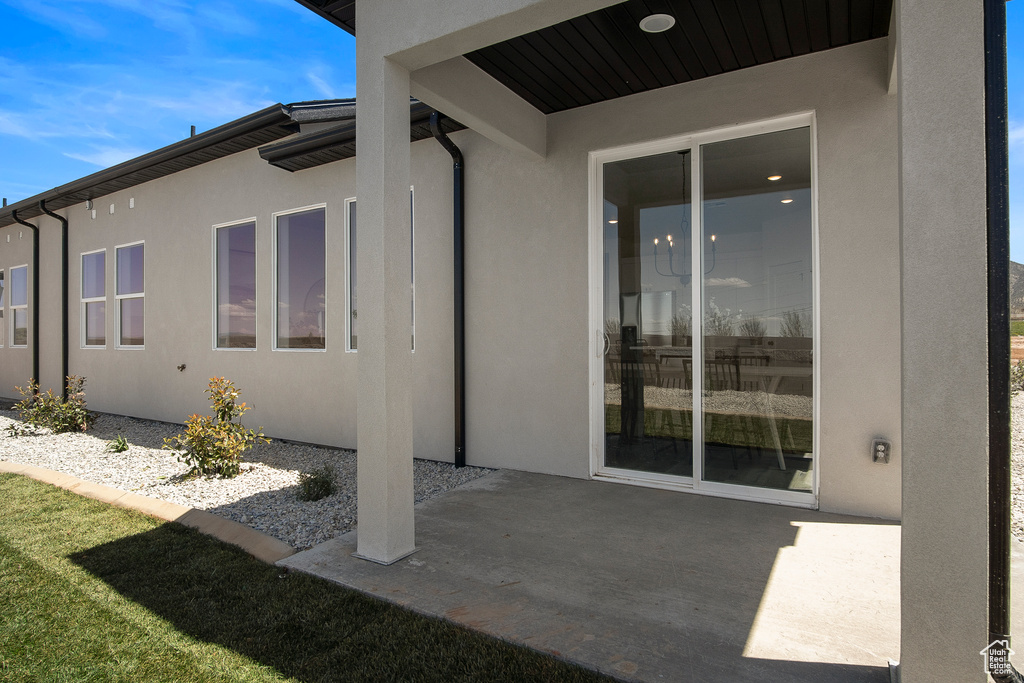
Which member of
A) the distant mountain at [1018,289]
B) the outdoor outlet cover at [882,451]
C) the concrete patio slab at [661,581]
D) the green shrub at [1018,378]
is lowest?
the concrete patio slab at [661,581]

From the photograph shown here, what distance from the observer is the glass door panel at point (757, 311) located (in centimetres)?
396

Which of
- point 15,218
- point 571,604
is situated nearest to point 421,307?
point 571,604

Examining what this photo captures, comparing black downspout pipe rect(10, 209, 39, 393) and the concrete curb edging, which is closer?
the concrete curb edging

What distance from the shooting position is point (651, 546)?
321 centimetres

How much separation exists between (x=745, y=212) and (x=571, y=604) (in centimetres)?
308

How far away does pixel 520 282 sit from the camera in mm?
5035

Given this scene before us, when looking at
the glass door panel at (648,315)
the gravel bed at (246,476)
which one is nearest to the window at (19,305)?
the gravel bed at (246,476)

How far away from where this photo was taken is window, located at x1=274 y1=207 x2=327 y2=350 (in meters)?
6.36

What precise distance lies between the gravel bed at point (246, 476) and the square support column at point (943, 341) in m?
3.07

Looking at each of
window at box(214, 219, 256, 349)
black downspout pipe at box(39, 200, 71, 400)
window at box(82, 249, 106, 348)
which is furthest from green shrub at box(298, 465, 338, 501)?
black downspout pipe at box(39, 200, 71, 400)

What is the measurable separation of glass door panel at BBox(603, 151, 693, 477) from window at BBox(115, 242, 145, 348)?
294 inches

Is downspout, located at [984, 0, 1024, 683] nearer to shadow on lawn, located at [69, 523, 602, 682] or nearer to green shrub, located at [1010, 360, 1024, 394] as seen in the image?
shadow on lawn, located at [69, 523, 602, 682]

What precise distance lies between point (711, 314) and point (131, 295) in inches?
339

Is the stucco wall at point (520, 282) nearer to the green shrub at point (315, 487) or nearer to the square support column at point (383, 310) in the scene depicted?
the green shrub at point (315, 487)
